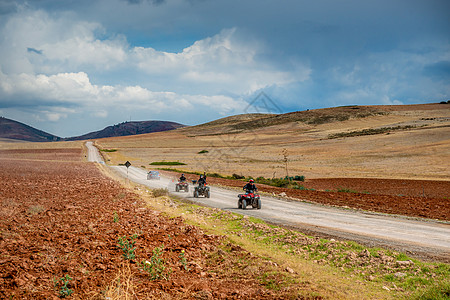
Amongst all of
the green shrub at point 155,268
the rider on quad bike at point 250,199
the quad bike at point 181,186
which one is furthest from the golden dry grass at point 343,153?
the green shrub at point 155,268

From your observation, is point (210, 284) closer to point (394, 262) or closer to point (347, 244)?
point (394, 262)

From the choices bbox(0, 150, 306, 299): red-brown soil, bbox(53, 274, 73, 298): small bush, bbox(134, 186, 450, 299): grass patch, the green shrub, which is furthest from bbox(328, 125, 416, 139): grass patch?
bbox(53, 274, 73, 298): small bush

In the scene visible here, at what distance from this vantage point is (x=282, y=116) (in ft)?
630

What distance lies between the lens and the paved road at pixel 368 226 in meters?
13.3

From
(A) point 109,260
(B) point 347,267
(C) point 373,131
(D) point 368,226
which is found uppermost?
(C) point 373,131

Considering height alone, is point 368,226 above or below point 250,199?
below

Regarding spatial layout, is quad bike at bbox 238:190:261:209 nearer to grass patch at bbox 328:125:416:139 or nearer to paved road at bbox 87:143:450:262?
paved road at bbox 87:143:450:262

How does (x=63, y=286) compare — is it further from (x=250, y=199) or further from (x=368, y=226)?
(x=250, y=199)

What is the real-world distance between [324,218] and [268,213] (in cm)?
366

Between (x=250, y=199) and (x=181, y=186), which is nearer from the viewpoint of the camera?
(x=250, y=199)

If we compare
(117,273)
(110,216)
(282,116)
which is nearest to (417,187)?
(110,216)

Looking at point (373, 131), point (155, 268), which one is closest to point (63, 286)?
point (155, 268)

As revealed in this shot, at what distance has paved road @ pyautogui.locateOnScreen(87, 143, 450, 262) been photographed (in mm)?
13313

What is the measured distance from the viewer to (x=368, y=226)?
1766cm
